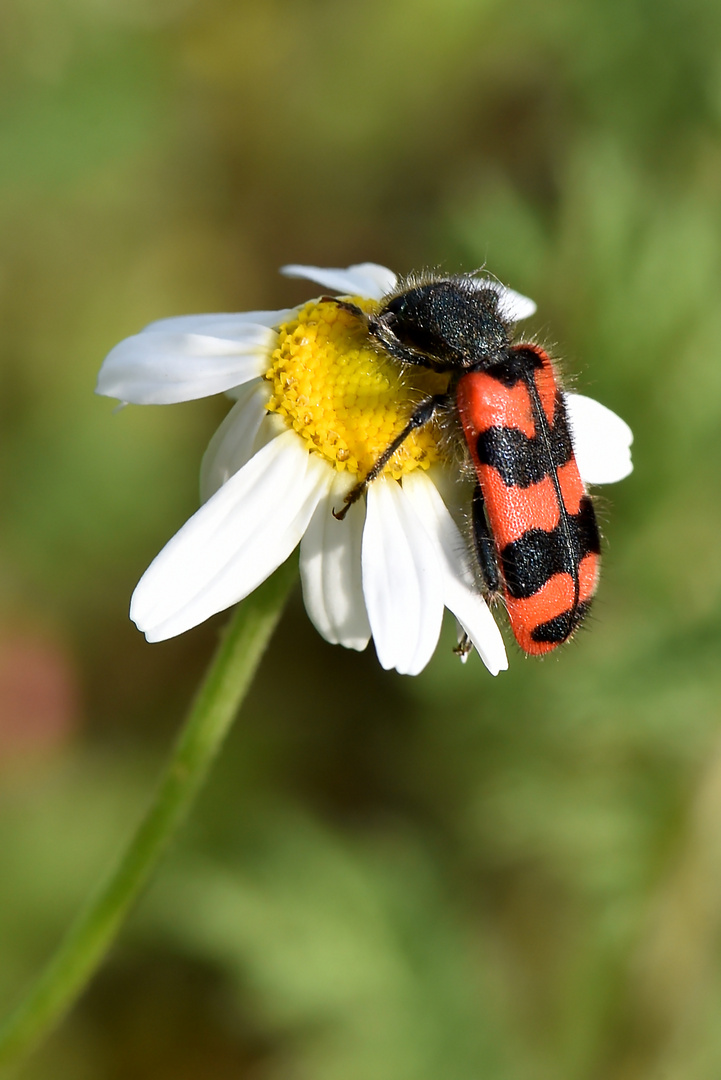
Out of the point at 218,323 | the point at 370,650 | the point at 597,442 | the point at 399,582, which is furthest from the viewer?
the point at 370,650

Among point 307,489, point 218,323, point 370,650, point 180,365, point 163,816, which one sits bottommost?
point 163,816

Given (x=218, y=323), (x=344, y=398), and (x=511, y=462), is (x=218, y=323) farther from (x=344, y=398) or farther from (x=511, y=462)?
(x=511, y=462)

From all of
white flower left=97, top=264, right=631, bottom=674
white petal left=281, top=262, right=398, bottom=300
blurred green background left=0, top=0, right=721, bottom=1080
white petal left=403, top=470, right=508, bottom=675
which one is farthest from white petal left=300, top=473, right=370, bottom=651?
blurred green background left=0, top=0, right=721, bottom=1080

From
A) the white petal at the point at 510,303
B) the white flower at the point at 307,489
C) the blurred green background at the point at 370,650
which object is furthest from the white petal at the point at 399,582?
the blurred green background at the point at 370,650

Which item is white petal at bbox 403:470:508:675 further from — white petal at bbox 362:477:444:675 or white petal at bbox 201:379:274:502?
white petal at bbox 201:379:274:502

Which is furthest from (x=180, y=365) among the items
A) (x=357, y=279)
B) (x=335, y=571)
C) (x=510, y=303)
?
(x=510, y=303)

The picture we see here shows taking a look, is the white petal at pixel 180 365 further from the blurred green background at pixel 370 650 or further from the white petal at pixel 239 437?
the blurred green background at pixel 370 650
